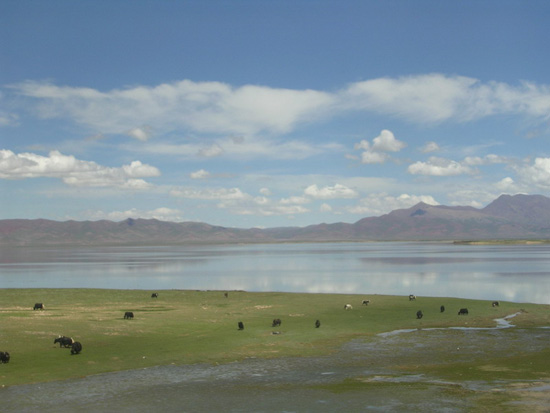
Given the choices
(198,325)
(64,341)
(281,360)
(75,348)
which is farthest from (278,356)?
(198,325)

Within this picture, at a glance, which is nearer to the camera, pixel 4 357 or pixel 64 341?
pixel 4 357

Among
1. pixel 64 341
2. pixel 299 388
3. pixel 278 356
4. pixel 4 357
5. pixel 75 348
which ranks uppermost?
pixel 64 341

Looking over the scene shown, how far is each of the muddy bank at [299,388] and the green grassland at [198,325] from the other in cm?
218

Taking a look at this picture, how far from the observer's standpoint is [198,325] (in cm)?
4866

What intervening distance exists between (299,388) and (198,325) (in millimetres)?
22899

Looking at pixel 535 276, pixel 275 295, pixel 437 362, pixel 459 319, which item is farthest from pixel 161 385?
pixel 535 276

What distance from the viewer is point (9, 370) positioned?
30609 millimetres

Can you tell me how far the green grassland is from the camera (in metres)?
33.8

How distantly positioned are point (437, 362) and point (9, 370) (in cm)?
2550

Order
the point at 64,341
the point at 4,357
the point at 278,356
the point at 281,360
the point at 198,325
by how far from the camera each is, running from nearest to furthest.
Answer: the point at 4,357, the point at 281,360, the point at 278,356, the point at 64,341, the point at 198,325

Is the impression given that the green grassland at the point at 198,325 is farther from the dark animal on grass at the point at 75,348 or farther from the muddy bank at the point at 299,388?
the muddy bank at the point at 299,388

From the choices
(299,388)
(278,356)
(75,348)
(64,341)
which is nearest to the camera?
(299,388)

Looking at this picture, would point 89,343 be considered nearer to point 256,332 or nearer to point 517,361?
point 256,332

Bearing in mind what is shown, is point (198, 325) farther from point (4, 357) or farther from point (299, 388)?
point (299, 388)
